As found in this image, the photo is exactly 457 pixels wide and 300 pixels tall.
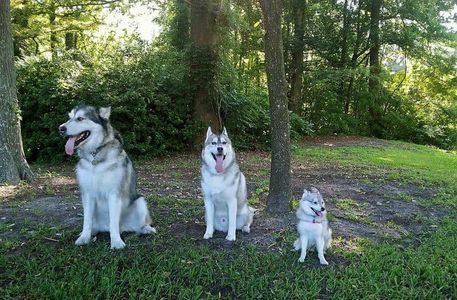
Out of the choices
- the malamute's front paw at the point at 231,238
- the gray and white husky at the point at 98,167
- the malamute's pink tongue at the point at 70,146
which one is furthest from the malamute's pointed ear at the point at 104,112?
the malamute's front paw at the point at 231,238

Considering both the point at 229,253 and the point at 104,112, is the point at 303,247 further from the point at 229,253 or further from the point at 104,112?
the point at 104,112

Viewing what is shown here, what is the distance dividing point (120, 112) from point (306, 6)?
1337 centimetres

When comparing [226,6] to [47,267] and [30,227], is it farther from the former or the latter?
[47,267]

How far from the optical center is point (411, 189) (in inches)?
335

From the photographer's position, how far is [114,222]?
4.58 m

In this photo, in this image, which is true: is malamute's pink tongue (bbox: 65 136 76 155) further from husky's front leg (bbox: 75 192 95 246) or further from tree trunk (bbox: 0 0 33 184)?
tree trunk (bbox: 0 0 33 184)

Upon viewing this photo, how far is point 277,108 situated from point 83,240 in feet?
10.1

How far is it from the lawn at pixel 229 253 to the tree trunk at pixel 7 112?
44 centimetres

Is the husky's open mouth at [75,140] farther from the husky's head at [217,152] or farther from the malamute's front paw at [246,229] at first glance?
the malamute's front paw at [246,229]

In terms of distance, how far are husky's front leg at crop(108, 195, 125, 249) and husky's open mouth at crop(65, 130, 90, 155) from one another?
67 cm

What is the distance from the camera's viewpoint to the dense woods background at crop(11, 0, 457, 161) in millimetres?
11750

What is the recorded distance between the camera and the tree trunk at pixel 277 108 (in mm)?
5684

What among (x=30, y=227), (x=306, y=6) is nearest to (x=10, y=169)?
(x=30, y=227)

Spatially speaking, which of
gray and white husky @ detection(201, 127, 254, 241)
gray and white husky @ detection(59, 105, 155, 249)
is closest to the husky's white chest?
gray and white husky @ detection(59, 105, 155, 249)
